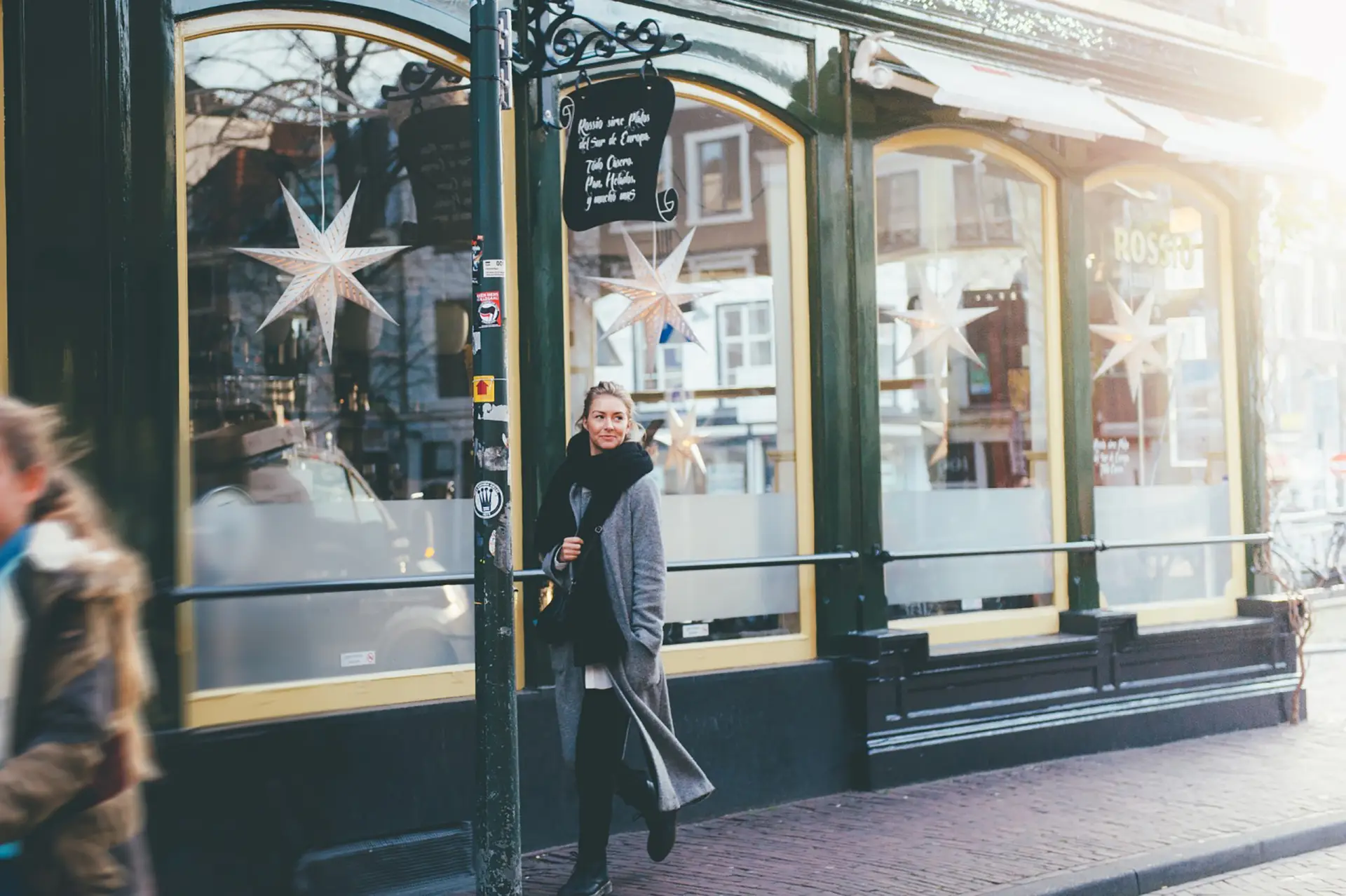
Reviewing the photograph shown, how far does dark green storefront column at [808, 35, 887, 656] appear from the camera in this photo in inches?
312

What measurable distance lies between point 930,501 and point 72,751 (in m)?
6.75

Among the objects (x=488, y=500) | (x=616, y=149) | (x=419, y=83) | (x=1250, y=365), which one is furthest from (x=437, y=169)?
(x=1250, y=365)

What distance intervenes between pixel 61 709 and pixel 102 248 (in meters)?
3.47

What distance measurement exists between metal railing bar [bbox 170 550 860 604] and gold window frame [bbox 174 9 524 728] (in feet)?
0.48

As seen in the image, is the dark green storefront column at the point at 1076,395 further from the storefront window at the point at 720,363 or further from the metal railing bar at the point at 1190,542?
the storefront window at the point at 720,363

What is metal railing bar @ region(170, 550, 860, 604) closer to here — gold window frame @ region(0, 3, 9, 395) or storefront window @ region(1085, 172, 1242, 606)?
gold window frame @ region(0, 3, 9, 395)

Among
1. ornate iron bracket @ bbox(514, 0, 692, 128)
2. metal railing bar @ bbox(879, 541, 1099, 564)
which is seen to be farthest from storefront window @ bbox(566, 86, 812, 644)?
ornate iron bracket @ bbox(514, 0, 692, 128)

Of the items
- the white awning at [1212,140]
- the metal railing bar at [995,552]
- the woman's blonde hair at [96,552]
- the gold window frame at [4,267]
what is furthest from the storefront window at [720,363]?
the woman's blonde hair at [96,552]

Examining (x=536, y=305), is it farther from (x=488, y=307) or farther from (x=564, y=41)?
(x=488, y=307)

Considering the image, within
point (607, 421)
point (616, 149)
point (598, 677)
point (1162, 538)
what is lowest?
point (598, 677)

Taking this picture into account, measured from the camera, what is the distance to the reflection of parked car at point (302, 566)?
19.4 ft

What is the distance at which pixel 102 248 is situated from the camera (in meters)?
5.52

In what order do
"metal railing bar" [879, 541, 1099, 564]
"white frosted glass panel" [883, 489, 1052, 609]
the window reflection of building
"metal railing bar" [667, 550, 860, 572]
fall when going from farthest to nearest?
1. "white frosted glass panel" [883, 489, 1052, 609]
2. "metal railing bar" [879, 541, 1099, 564]
3. the window reflection of building
4. "metal railing bar" [667, 550, 860, 572]

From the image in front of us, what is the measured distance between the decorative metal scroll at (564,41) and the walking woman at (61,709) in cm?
397
